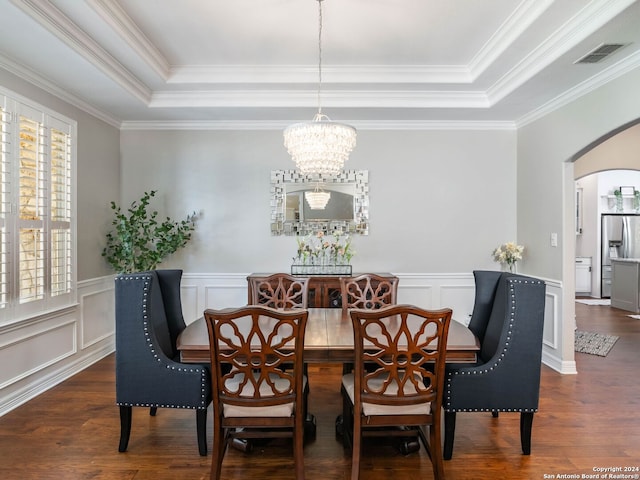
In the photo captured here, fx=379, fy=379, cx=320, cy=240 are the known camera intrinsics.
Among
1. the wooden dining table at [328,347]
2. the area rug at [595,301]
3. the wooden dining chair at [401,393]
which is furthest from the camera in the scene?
the area rug at [595,301]

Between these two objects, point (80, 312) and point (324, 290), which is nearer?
point (80, 312)

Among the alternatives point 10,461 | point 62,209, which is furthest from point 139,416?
point 62,209

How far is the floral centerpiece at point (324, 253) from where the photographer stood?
174 inches

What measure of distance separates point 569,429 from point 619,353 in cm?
237

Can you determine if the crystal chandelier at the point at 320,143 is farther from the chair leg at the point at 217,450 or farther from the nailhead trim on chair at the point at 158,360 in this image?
the chair leg at the point at 217,450

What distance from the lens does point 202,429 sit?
229 cm

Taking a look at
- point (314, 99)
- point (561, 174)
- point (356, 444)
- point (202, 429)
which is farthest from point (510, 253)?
point (202, 429)

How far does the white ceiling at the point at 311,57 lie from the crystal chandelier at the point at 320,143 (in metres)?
0.68

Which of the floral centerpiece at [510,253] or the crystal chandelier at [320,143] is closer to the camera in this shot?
the crystal chandelier at [320,143]

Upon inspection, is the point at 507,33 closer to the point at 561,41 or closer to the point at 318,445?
the point at 561,41

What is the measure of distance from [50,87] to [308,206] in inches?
108

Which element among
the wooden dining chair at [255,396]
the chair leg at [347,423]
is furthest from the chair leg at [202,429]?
the chair leg at [347,423]

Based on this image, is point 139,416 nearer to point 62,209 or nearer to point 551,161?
point 62,209

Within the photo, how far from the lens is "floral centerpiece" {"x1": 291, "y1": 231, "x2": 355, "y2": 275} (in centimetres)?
443
